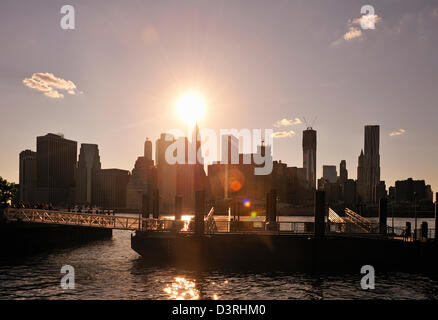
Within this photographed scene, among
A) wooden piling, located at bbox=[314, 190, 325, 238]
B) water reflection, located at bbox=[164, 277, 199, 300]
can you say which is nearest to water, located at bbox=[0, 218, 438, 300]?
water reflection, located at bbox=[164, 277, 199, 300]

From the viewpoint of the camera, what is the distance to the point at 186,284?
1203 inches

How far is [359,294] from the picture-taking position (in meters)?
28.0

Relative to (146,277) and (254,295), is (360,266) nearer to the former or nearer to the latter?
(254,295)

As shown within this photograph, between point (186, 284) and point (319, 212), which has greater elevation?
point (319, 212)

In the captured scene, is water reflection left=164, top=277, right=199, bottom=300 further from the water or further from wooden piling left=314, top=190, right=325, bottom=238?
wooden piling left=314, top=190, right=325, bottom=238

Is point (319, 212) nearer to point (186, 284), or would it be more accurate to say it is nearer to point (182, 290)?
point (186, 284)

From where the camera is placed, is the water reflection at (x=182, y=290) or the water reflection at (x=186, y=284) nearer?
the water reflection at (x=182, y=290)

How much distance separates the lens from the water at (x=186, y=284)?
27344 mm

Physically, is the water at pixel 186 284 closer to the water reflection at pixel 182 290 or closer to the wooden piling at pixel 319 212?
the water reflection at pixel 182 290

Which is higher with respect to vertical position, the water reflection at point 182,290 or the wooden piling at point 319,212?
the wooden piling at point 319,212

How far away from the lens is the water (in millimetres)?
27344

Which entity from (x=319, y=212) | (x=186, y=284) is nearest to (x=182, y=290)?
(x=186, y=284)

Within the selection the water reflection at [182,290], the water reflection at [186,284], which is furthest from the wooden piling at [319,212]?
the water reflection at [182,290]
